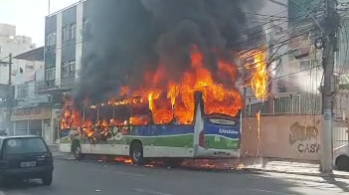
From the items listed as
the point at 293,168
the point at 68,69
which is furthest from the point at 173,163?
the point at 68,69

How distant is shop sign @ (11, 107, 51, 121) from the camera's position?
158 ft

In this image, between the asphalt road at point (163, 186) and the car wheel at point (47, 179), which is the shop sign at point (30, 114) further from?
the car wheel at point (47, 179)

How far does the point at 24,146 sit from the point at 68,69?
3175cm

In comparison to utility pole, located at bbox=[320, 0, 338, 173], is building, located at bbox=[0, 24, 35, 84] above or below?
above

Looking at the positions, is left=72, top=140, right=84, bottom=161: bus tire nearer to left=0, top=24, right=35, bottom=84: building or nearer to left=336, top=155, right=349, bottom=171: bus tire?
left=336, top=155, right=349, bottom=171: bus tire

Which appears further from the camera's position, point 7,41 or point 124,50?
point 7,41

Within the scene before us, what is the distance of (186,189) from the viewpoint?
13.3m

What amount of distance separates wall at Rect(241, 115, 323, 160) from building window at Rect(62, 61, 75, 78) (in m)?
19.8

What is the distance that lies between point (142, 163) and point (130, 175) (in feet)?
15.6

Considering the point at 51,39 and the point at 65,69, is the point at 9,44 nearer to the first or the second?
the point at 51,39

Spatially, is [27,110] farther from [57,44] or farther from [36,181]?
[36,181]

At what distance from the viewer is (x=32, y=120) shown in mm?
51188

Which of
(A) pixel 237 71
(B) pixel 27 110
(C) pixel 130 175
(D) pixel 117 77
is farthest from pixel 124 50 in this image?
(B) pixel 27 110

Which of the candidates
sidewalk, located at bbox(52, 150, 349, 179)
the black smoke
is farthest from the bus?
the black smoke
